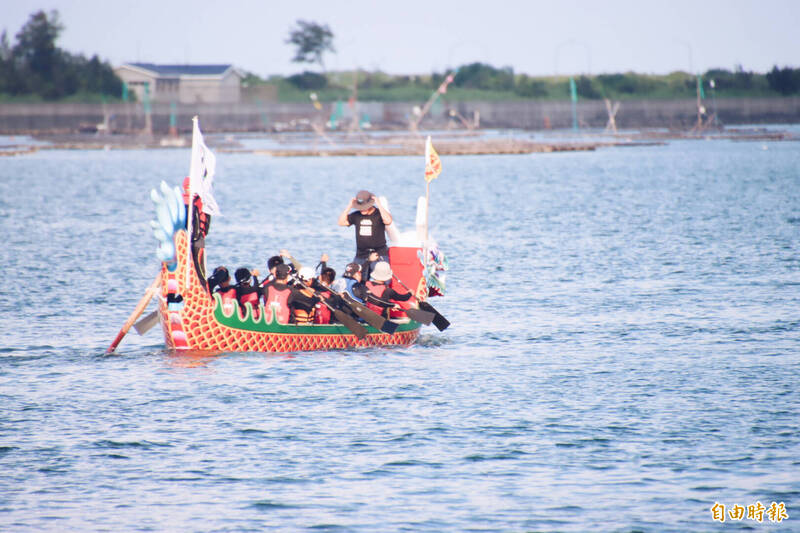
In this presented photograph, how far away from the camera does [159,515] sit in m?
14.1

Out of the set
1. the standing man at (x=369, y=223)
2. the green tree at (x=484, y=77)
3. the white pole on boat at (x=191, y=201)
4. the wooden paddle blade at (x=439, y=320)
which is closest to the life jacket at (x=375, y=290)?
the standing man at (x=369, y=223)

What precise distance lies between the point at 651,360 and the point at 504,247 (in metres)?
22.1

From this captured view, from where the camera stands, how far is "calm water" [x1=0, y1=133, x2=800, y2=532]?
47.6 feet

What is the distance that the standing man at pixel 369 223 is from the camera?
23.0 metres

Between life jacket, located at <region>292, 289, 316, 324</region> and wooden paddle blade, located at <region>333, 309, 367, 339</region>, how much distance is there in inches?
19.0

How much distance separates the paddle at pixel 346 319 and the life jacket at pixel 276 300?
1.28 ft

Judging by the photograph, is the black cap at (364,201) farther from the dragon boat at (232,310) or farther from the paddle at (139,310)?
the paddle at (139,310)

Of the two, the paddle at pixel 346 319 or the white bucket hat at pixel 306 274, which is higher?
the white bucket hat at pixel 306 274

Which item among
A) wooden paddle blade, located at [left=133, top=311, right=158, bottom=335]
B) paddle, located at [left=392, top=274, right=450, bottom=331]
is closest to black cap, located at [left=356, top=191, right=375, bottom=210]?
paddle, located at [left=392, top=274, right=450, bottom=331]

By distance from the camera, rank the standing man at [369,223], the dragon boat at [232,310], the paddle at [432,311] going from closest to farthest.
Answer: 1. the dragon boat at [232,310]
2. the standing man at [369,223]
3. the paddle at [432,311]

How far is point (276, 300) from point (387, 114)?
150 meters

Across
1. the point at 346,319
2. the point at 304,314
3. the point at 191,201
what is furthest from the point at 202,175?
the point at 346,319

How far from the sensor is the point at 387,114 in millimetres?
170125

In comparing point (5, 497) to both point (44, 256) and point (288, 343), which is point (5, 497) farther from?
point (44, 256)
